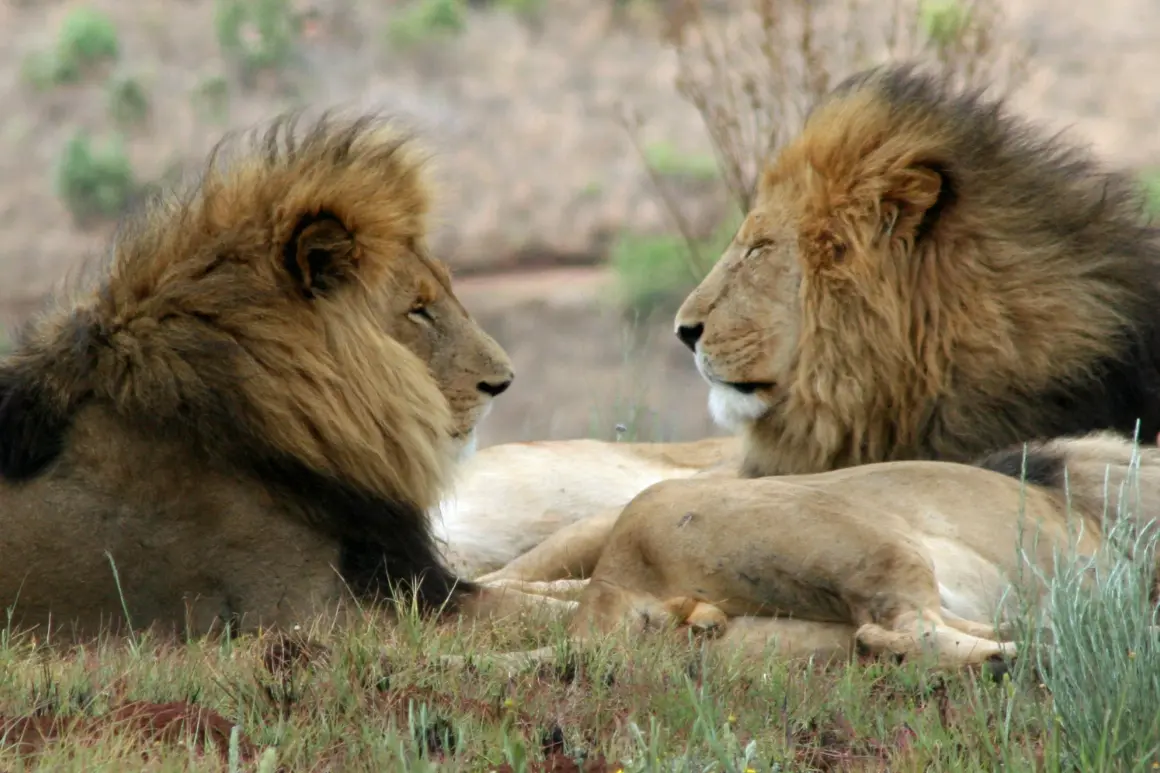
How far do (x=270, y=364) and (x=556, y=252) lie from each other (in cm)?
1493

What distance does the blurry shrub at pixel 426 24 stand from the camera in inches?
853

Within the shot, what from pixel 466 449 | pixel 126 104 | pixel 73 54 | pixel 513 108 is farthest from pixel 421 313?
pixel 73 54

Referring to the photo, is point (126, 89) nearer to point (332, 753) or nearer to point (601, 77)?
point (601, 77)

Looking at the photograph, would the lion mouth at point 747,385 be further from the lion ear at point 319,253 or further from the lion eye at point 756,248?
the lion ear at point 319,253

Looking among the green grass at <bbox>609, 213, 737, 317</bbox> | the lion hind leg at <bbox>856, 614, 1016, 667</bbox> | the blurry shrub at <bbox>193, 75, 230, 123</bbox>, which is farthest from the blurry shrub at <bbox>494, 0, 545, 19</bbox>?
the lion hind leg at <bbox>856, 614, 1016, 667</bbox>

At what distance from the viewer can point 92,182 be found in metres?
19.4

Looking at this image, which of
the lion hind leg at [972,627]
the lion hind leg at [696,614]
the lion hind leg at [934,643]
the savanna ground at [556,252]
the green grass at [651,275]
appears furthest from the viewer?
the green grass at [651,275]

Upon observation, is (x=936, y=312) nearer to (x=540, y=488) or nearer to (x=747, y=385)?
(x=747, y=385)

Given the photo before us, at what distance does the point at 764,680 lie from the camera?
333cm

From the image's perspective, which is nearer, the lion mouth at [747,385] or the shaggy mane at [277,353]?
the shaggy mane at [277,353]

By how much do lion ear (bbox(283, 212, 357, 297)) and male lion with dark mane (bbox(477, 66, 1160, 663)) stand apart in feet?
3.20

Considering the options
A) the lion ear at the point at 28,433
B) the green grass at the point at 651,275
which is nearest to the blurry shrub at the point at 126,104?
the green grass at the point at 651,275

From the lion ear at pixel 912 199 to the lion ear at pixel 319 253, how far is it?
1.39 meters

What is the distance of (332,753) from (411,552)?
→ 1.37 m
